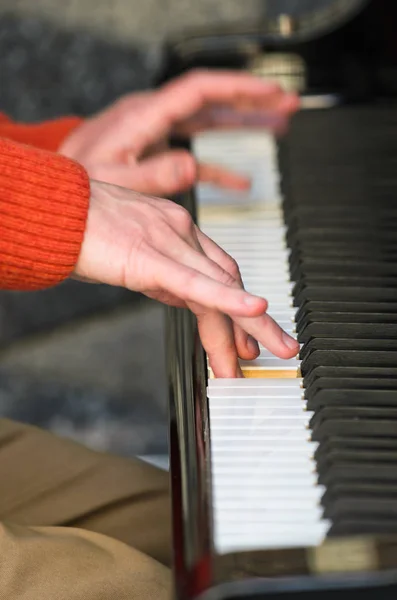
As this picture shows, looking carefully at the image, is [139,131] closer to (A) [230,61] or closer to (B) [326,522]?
(A) [230,61]

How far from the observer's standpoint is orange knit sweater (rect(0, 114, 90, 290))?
3.15 ft

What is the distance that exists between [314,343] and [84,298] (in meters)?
1.48

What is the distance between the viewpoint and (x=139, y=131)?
1354 millimetres

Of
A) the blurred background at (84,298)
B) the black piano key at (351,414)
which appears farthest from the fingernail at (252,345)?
the blurred background at (84,298)

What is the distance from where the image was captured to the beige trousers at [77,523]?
89cm

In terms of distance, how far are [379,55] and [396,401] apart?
0.72 meters

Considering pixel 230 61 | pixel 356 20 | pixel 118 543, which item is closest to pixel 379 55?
pixel 356 20

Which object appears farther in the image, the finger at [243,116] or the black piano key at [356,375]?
the finger at [243,116]

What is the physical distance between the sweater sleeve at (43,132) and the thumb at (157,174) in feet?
0.52

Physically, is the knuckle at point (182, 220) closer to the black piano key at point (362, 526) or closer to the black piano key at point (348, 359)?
the black piano key at point (348, 359)

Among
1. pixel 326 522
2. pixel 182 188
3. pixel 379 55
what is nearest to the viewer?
pixel 326 522

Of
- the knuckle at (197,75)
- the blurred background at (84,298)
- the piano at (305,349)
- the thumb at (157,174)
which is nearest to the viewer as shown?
the piano at (305,349)

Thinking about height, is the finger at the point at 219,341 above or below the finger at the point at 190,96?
below

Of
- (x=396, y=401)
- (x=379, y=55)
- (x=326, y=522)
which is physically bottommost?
(x=326, y=522)
